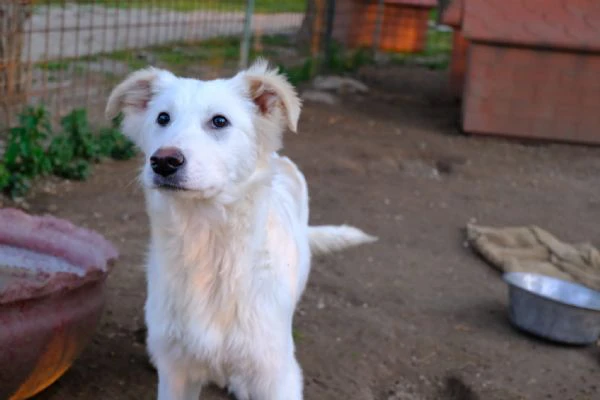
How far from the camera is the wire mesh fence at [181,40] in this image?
21.7 feet

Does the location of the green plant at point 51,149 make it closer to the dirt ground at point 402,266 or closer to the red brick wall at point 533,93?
the dirt ground at point 402,266

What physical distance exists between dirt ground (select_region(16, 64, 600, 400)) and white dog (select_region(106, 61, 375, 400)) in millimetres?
705

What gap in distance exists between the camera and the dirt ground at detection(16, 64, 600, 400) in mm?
3975

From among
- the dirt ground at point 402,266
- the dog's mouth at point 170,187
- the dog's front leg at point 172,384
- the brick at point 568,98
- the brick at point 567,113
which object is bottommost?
the dirt ground at point 402,266

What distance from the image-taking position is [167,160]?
2.67 m

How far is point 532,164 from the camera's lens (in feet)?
26.1

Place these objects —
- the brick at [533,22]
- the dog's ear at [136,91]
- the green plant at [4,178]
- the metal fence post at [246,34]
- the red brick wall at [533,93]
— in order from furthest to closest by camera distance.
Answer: the metal fence post at [246,34] < the red brick wall at [533,93] < the brick at [533,22] < the green plant at [4,178] < the dog's ear at [136,91]

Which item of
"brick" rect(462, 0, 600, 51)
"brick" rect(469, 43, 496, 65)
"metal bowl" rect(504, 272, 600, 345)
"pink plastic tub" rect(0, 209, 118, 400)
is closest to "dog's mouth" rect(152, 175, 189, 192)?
"pink plastic tub" rect(0, 209, 118, 400)

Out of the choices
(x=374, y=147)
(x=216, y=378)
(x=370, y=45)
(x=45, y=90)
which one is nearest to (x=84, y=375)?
(x=216, y=378)

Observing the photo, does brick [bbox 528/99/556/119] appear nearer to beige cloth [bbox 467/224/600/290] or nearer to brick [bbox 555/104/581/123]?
brick [bbox 555/104/581/123]

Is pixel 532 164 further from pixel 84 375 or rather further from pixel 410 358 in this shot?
pixel 84 375

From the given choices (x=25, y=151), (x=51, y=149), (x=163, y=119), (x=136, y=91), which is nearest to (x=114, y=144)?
(x=51, y=149)

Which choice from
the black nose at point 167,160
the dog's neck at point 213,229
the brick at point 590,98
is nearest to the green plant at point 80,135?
the dog's neck at point 213,229

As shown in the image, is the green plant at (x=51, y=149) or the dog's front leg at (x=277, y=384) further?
the green plant at (x=51, y=149)
